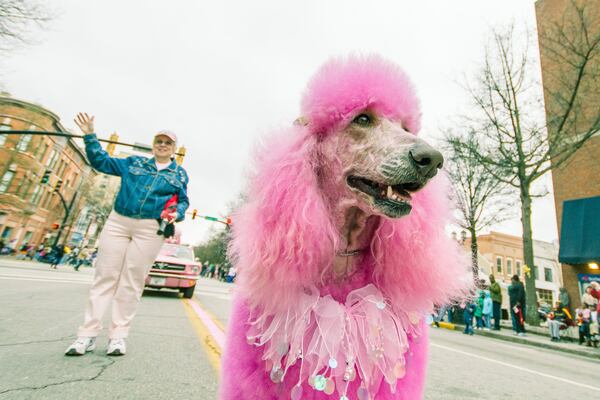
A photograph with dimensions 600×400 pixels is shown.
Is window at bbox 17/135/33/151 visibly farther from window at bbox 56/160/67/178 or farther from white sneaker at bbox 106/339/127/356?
white sneaker at bbox 106/339/127/356

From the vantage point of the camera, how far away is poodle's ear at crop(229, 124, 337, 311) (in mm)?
1210

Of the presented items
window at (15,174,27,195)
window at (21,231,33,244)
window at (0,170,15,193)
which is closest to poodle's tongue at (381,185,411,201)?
window at (0,170,15,193)

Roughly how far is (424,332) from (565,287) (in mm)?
18001

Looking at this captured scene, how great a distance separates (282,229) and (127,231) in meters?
2.09

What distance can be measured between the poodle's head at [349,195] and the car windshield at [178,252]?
28.0 ft

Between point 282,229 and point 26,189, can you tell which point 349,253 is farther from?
point 26,189

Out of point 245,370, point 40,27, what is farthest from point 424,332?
point 40,27

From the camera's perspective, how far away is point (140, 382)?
1.96 meters

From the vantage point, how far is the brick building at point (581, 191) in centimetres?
1390

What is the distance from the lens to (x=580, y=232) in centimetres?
1436

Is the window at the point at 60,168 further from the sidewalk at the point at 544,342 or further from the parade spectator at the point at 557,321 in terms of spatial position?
the parade spectator at the point at 557,321

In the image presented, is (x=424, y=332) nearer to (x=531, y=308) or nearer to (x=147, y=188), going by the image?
(x=147, y=188)

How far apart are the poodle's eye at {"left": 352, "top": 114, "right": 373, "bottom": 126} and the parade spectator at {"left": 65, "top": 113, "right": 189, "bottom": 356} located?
2.03 m

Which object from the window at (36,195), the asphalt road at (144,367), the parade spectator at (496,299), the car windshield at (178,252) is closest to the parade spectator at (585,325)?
the parade spectator at (496,299)
